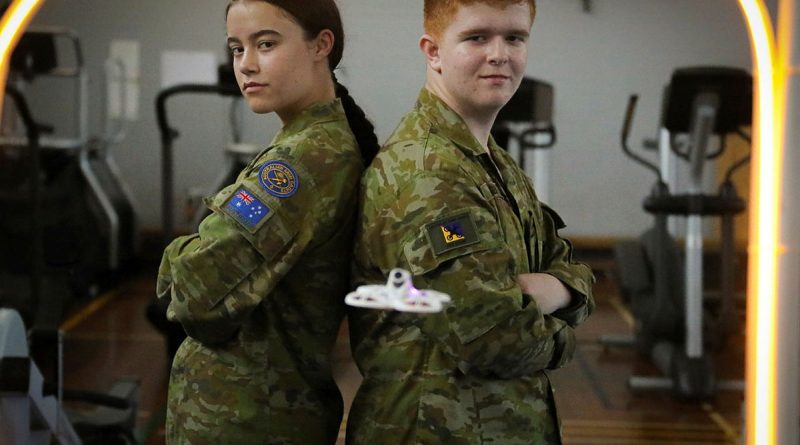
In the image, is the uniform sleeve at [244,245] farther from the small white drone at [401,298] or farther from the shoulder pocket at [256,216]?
the small white drone at [401,298]

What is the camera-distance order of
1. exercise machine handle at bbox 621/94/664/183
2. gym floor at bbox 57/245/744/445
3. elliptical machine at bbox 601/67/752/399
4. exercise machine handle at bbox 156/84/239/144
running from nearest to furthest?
exercise machine handle at bbox 156/84/239/144 → gym floor at bbox 57/245/744/445 → exercise machine handle at bbox 621/94/664/183 → elliptical machine at bbox 601/67/752/399

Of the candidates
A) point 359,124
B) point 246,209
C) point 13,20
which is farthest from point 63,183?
point 246,209

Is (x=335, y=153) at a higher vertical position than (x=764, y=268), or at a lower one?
higher

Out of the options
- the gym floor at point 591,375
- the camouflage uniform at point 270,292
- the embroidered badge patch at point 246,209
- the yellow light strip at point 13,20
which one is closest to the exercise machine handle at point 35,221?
the gym floor at point 591,375

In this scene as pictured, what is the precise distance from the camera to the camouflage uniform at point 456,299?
1115mm

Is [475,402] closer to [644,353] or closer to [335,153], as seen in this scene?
[335,153]

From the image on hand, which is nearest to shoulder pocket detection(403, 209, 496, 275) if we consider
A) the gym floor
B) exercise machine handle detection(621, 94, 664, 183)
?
the gym floor

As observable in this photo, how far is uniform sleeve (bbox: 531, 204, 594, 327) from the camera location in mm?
1218

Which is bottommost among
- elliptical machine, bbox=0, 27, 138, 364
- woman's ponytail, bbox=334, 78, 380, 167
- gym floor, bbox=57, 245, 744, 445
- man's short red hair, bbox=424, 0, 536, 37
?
gym floor, bbox=57, 245, 744, 445

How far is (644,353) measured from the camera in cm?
414

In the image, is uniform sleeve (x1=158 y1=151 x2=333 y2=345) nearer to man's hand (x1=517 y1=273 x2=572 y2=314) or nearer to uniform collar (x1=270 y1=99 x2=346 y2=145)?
uniform collar (x1=270 y1=99 x2=346 y2=145)

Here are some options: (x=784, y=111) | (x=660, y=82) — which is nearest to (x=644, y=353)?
(x=660, y=82)

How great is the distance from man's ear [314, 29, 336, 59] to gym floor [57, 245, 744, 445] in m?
1.85

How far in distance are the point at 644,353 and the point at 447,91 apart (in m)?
3.13
